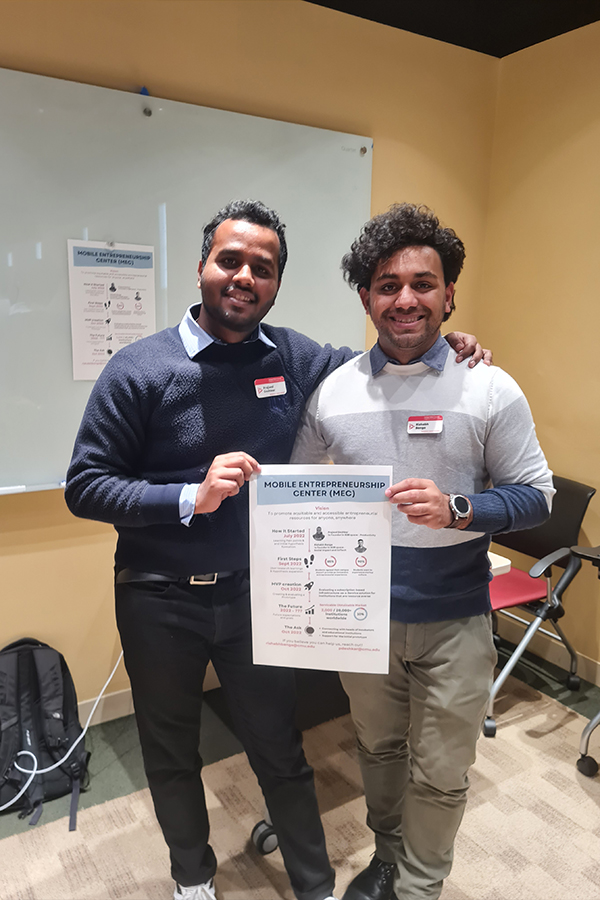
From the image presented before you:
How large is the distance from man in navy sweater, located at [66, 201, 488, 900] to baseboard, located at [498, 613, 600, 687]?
6.36 feet

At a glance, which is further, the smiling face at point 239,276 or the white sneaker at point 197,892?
the white sneaker at point 197,892

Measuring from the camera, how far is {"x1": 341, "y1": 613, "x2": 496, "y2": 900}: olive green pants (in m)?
1.55

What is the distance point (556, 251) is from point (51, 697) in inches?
121

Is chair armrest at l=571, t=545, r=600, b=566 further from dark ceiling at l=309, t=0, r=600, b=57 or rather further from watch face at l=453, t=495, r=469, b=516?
dark ceiling at l=309, t=0, r=600, b=57

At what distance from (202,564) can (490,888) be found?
4.62ft

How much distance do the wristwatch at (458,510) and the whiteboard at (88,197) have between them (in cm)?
162

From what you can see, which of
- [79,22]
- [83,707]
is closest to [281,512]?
[83,707]

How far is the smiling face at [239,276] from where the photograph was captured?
151 centimetres

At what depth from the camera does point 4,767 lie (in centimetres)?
228

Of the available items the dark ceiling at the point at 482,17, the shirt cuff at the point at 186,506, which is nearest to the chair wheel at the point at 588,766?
the shirt cuff at the point at 186,506

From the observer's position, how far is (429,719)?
1.57 m

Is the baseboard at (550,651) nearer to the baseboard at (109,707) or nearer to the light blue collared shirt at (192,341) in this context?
the baseboard at (109,707)

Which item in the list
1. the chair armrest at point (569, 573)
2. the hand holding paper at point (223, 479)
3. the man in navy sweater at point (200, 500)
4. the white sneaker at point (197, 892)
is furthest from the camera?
the chair armrest at point (569, 573)

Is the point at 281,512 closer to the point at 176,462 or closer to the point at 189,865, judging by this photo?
the point at 176,462
